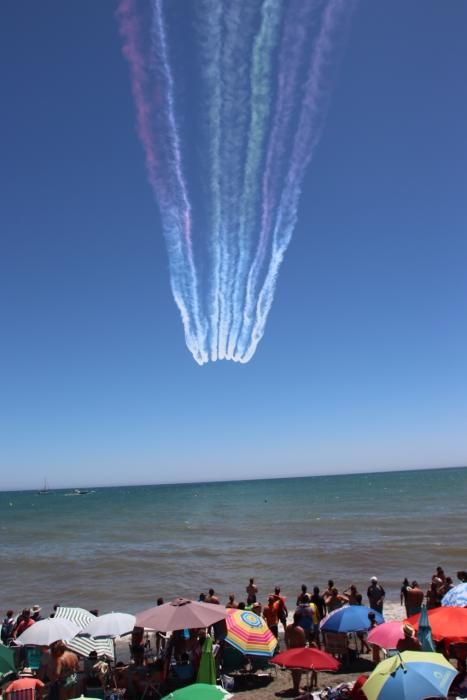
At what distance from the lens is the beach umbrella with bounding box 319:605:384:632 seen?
1098 cm

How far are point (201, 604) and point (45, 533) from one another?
4379cm

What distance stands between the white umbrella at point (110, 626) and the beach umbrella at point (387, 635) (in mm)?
4722

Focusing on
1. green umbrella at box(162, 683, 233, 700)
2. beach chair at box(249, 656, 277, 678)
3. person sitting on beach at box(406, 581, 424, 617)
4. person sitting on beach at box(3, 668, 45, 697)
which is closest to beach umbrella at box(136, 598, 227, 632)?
person sitting on beach at box(3, 668, 45, 697)

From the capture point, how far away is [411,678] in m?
6.62

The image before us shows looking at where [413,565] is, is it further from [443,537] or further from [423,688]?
[423,688]

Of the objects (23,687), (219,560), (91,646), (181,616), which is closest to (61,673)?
(23,687)

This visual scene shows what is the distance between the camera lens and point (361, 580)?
22750 millimetres

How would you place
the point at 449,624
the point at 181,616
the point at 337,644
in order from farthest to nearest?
the point at 337,644, the point at 181,616, the point at 449,624

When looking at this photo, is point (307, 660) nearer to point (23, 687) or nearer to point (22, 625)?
point (23, 687)

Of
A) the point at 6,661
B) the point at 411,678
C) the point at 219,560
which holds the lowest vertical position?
the point at 219,560

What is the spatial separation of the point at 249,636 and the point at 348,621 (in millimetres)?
2052

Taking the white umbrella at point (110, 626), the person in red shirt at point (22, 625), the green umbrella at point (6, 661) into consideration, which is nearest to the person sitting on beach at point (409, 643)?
the white umbrella at point (110, 626)

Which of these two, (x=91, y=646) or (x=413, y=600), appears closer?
(x=91, y=646)

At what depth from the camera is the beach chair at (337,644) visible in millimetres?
11727
